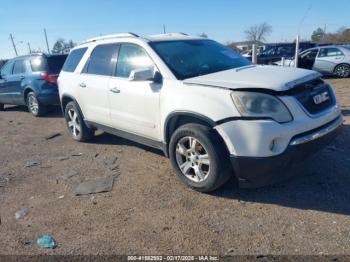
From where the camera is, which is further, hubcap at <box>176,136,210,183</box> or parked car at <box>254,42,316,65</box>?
parked car at <box>254,42,316,65</box>

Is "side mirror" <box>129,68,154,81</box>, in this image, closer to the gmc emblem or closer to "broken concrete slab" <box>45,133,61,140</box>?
the gmc emblem

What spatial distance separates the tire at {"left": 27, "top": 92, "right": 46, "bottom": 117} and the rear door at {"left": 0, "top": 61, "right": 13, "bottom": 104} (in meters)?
1.30

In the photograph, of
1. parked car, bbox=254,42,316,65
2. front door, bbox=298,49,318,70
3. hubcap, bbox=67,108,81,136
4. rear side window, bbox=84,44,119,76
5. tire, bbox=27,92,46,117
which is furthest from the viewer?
parked car, bbox=254,42,316,65

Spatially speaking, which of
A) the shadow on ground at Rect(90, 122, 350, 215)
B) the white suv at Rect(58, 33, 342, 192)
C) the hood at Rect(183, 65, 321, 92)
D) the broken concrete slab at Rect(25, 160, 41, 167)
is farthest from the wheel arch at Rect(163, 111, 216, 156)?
the broken concrete slab at Rect(25, 160, 41, 167)

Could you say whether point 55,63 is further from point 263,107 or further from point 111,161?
point 263,107

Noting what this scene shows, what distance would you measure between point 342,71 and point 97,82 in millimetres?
12158

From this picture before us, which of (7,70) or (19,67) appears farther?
(7,70)

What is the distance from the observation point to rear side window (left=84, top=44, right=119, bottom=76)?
5.15 meters

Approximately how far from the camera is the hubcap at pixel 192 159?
3.82m

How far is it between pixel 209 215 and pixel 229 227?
0.30 meters

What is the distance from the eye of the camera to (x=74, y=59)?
6320mm

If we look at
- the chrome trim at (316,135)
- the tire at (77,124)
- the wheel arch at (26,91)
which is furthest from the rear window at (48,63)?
the chrome trim at (316,135)

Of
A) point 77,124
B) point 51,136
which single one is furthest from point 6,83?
point 77,124

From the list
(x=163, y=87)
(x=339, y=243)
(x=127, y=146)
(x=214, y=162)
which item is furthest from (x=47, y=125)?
(x=339, y=243)
